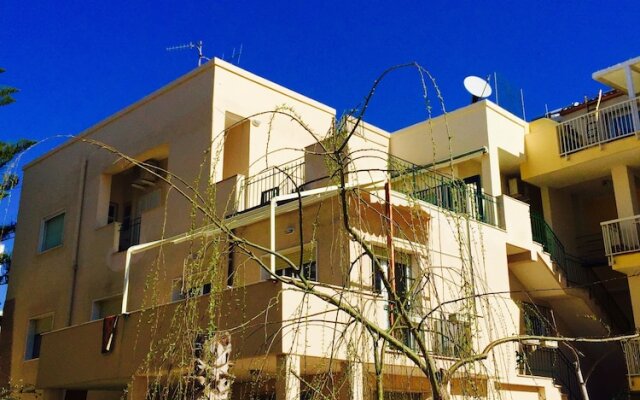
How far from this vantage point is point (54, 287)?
65.7 ft

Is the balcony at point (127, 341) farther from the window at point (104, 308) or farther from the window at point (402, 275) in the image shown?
the window at point (104, 308)

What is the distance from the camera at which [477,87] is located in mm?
20156

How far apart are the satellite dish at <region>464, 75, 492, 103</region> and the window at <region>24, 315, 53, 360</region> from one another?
1247 cm

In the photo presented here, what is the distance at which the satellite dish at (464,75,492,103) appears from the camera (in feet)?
65.5

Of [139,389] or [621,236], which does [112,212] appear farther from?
[621,236]

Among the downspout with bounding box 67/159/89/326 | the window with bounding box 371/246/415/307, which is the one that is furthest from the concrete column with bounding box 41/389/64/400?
the window with bounding box 371/246/415/307

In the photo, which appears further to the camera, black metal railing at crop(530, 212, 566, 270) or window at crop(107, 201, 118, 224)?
window at crop(107, 201, 118, 224)

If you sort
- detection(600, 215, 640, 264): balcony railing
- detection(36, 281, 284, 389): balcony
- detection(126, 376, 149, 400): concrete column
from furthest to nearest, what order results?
detection(600, 215, 640, 264): balcony railing, detection(126, 376, 149, 400): concrete column, detection(36, 281, 284, 389): balcony

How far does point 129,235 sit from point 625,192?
12054mm

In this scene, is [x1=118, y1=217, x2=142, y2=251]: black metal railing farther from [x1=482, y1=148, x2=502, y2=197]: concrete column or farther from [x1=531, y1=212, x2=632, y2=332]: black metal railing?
[x1=531, y1=212, x2=632, y2=332]: black metal railing

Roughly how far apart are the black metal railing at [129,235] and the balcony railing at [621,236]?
1104 cm

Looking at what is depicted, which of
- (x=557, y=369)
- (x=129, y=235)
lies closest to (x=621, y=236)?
(x=557, y=369)

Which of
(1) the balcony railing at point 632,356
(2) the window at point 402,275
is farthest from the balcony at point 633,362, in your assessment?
(2) the window at point 402,275

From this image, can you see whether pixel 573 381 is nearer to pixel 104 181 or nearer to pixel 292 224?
pixel 292 224
